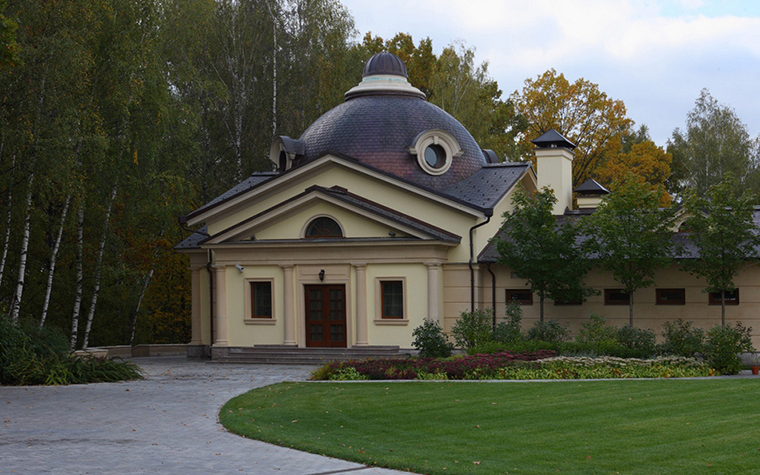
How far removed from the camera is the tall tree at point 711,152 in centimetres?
6078

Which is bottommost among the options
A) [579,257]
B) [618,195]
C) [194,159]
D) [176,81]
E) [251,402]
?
[251,402]

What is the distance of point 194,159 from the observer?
41750 mm

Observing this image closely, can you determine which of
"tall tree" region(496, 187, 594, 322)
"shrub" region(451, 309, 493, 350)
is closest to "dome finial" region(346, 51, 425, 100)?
"tall tree" region(496, 187, 594, 322)

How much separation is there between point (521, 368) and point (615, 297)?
8.18 meters

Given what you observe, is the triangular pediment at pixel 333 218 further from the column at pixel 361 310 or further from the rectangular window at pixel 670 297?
the rectangular window at pixel 670 297

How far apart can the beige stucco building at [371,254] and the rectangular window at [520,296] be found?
45mm

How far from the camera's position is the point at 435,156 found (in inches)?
1280

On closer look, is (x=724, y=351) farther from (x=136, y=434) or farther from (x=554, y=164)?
(x=136, y=434)

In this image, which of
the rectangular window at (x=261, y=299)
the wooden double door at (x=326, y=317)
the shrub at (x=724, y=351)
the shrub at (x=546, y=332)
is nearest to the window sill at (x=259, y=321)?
the rectangular window at (x=261, y=299)

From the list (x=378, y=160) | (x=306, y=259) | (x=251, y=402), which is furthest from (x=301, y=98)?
(x=251, y=402)

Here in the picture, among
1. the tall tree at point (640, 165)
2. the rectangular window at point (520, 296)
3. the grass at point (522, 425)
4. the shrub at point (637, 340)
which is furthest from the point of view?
the tall tree at point (640, 165)

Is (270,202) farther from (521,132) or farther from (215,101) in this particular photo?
(521,132)

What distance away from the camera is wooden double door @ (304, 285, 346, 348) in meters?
29.8

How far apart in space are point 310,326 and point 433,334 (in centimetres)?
670
